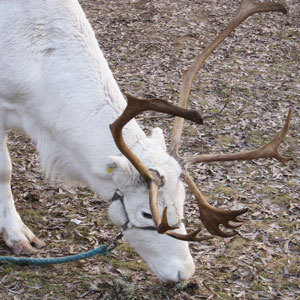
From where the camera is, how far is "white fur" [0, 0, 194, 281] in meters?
4.20

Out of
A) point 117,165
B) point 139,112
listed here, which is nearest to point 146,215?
point 117,165

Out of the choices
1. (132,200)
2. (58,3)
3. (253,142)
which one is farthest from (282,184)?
(58,3)

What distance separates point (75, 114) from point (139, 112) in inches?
34.2

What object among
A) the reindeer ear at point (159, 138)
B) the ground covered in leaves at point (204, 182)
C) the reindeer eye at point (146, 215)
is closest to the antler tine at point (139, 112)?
the reindeer eye at point (146, 215)

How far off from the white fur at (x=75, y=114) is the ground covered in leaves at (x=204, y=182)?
776 mm

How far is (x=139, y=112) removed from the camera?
145 inches

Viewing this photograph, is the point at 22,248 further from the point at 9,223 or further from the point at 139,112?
the point at 139,112

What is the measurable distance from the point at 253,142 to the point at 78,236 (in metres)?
3.35

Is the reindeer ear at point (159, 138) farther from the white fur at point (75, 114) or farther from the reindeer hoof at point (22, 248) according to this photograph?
the reindeer hoof at point (22, 248)

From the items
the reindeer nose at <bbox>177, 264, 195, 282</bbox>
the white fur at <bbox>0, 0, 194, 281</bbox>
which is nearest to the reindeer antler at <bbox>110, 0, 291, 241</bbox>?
the white fur at <bbox>0, 0, 194, 281</bbox>

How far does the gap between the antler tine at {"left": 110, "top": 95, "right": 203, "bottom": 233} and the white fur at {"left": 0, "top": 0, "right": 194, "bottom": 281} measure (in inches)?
6.1

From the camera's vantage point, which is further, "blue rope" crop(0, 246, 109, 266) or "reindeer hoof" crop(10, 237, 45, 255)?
"reindeer hoof" crop(10, 237, 45, 255)

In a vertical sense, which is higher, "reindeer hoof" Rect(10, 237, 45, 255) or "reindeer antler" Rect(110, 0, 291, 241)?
"reindeer antler" Rect(110, 0, 291, 241)

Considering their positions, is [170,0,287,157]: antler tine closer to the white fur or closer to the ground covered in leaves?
the white fur
